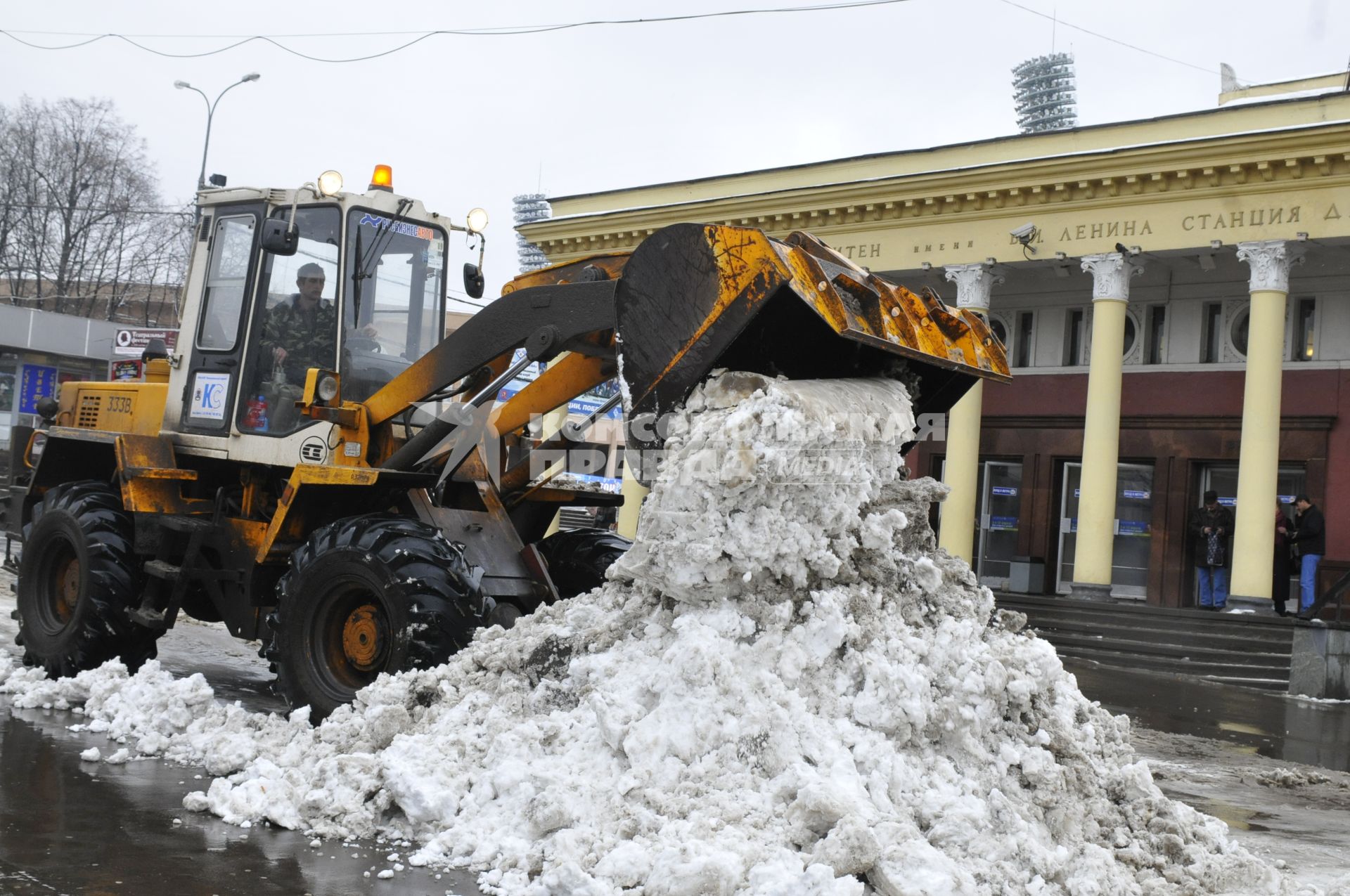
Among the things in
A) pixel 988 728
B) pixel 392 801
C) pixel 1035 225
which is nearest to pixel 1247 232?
pixel 1035 225

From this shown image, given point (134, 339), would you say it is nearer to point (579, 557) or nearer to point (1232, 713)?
point (579, 557)

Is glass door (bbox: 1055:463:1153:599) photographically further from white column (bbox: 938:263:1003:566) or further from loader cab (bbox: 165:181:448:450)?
loader cab (bbox: 165:181:448:450)

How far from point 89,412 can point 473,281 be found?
317 cm

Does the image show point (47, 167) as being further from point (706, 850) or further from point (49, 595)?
point (706, 850)

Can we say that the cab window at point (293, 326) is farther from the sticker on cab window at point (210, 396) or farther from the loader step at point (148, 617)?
the loader step at point (148, 617)

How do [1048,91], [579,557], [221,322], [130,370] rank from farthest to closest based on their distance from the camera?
[1048,91] → [130,370] → [221,322] → [579,557]

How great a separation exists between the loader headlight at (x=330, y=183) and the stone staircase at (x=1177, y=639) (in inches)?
469

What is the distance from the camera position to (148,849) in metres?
4.69

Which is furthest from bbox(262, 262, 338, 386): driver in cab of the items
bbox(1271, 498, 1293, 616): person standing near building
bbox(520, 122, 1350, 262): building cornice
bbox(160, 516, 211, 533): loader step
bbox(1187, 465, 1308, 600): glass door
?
bbox(1187, 465, 1308, 600): glass door

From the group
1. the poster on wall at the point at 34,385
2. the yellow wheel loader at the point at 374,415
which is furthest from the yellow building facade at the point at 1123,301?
the poster on wall at the point at 34,385

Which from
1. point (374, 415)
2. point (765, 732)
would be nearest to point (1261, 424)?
point (374, 415)

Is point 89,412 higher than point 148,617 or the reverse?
higher

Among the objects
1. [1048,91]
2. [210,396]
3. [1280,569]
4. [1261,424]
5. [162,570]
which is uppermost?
[1048,91]

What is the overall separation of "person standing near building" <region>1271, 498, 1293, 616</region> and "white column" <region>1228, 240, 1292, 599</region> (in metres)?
0.23
